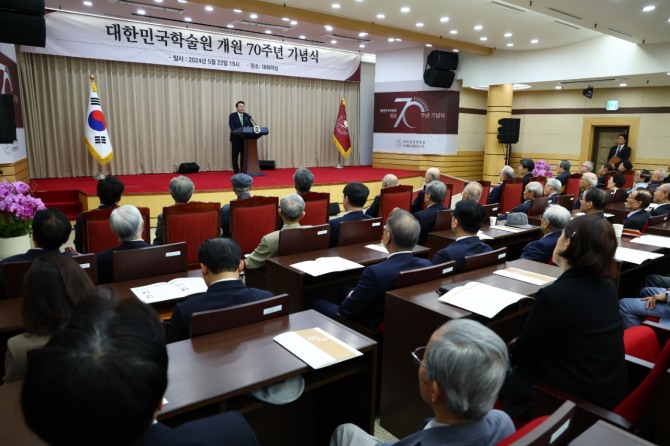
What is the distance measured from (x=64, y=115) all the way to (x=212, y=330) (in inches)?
346

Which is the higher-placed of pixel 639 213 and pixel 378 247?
pixel 639 213

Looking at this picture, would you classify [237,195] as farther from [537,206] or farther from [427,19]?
[427,19]

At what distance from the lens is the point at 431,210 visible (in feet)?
14.7

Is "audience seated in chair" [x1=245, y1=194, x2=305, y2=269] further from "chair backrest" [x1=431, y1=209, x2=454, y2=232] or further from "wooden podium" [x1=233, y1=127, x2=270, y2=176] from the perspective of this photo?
"wooden podium" [x1=233, y1=127, x2=270, y2=176]

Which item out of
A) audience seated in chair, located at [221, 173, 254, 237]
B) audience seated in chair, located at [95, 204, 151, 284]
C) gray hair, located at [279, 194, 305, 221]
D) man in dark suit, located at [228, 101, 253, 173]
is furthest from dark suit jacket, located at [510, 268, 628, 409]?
man in dark suit, located at [228, 101, 253, 173]

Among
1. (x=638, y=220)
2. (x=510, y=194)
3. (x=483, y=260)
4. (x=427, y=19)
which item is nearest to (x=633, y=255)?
(x=483, y=260)

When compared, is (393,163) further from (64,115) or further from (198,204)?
(198,204)

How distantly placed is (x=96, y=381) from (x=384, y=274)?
1844mm

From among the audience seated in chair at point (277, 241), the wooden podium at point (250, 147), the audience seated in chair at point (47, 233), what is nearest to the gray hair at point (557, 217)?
the audience seated in chair at point (277, 241)

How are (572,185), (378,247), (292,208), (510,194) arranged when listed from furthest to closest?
1. (572,185)
2. (510,194)
3. (292,208)
4. (378,247)

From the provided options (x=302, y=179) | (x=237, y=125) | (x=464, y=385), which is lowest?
(x=464, y=385)

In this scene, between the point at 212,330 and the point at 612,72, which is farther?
the point at 612,72

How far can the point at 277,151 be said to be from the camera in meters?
11.8

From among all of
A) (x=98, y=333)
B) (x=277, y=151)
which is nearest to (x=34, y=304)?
(x=98, y=333)
